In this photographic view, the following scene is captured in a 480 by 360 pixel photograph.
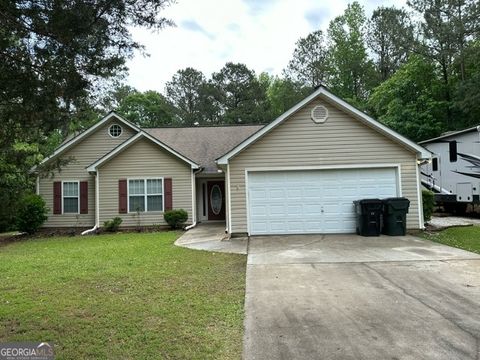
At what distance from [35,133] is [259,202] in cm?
874

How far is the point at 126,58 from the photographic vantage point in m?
4.66

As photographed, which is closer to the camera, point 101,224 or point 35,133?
point 35,133

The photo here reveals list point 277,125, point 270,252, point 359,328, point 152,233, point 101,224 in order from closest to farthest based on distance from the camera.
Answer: point 359,328 → point 270,252 → point 277,125 → point 152,233 → point 101,224

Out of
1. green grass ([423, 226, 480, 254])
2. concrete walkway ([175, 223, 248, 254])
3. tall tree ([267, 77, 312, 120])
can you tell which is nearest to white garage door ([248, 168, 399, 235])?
concrete walkway ([175, 223, 248, 254])

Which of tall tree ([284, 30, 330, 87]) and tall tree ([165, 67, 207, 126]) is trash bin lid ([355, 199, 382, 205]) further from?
tall tree ([165, 67, 207, 126])

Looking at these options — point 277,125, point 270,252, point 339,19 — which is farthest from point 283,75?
point 270,252

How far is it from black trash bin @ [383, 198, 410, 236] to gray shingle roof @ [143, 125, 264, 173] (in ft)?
26.4

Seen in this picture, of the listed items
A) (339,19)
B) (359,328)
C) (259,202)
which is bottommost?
(359,328)

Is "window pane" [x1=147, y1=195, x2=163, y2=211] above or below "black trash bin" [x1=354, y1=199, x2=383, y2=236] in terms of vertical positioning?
above

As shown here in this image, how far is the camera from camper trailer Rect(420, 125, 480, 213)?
1538 centimetres

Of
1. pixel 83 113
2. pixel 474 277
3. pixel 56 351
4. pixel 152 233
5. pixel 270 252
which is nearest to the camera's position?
pixel 56 351

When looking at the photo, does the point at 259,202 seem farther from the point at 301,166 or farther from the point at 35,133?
the point at 35,133

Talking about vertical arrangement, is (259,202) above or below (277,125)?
below

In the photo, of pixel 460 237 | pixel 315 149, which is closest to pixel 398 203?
pixel 460 237
